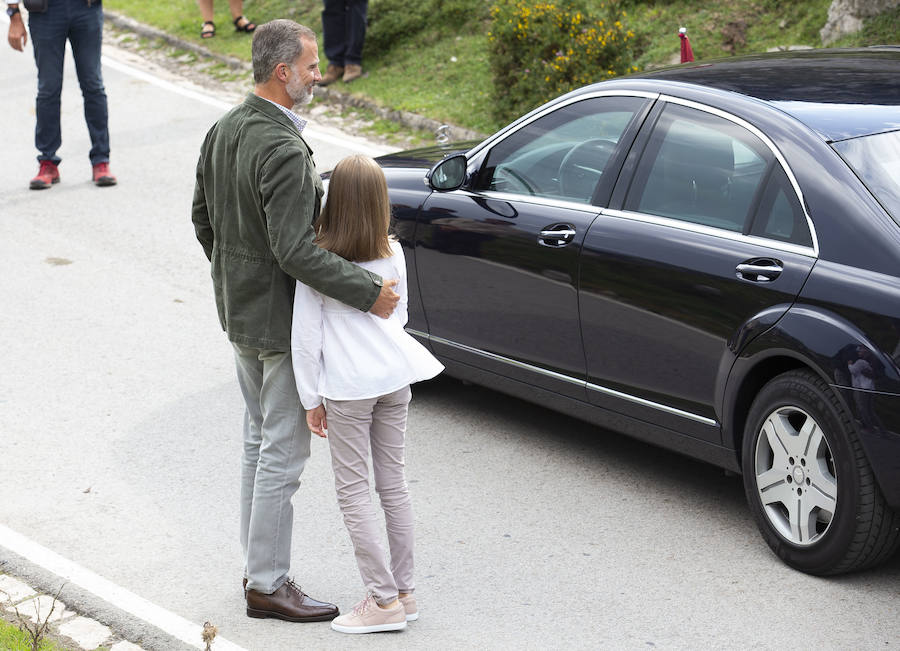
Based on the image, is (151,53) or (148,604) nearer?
(148,604)

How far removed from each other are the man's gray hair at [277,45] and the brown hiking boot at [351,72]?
9.13 metres

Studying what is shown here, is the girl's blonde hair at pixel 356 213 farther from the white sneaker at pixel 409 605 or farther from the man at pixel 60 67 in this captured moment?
the man at pixel 60 67

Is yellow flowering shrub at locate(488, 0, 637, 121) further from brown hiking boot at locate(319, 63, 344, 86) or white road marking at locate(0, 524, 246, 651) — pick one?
white road marking at locate(0, 524, 246, 651)

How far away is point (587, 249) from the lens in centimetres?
519

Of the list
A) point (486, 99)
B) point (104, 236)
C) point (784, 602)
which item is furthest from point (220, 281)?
point (486, 99)

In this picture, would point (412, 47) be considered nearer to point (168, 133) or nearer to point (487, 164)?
point (168, 133)

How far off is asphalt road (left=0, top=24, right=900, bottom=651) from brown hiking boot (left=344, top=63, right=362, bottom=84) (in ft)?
17.4

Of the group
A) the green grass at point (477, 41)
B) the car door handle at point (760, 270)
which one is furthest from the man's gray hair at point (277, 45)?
the green grass at point (477, 41)

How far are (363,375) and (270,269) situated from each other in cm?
46

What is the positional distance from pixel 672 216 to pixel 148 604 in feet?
7.97

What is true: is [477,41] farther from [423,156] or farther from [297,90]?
[297,90]

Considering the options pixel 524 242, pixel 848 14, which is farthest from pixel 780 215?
pixel 848 14

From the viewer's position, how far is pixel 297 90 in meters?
4.15

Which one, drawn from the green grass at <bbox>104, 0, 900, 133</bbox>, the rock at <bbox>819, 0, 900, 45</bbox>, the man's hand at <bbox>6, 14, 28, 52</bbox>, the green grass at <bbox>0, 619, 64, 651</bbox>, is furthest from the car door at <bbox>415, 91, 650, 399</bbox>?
the rock at <bbox>819, 0, 900, 45</bbox>
